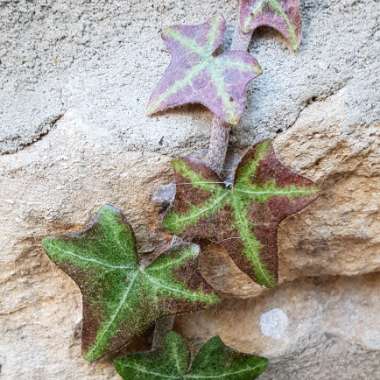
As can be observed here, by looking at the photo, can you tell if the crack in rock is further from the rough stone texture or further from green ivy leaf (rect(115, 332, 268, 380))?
green ivy leaf (rect(115, 332, 268, 380))

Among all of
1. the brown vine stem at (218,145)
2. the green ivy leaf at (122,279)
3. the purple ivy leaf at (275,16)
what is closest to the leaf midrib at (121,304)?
the green ivy leaf at (122,279)

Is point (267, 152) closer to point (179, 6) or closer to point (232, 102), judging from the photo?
point (232, 102)

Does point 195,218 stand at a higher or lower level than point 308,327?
higher

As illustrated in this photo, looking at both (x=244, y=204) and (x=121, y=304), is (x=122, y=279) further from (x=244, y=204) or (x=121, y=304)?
(x=244, y=204)

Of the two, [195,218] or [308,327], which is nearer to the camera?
[195,218]

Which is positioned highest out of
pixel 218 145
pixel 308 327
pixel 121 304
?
pixel 218 145

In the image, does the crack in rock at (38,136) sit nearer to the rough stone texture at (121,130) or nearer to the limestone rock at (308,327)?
the rough stone texture at (121,130)

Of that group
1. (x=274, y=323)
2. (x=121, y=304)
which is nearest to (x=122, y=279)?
(x=121, y=304)
